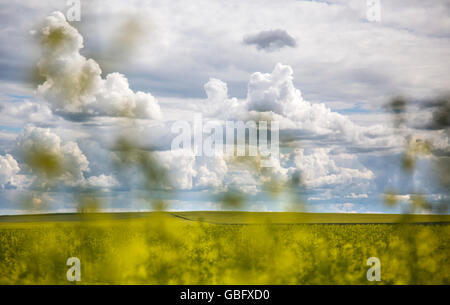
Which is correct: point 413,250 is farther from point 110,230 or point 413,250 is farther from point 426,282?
point 110,230

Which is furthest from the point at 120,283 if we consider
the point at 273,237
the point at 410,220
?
the point at 410,220

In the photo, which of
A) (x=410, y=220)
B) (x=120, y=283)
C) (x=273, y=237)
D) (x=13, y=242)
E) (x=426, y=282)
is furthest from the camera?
(x=13, y=242)

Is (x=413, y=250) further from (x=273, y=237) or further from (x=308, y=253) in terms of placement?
(x=273, y=237)

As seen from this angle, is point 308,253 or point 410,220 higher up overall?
point 410,220

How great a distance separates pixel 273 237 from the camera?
46.3 ft

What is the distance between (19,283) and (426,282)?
13129 mm

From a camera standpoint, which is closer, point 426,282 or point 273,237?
point 426,282

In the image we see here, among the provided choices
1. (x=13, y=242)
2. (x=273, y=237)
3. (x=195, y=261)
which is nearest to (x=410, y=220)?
(x=273, y=237)
